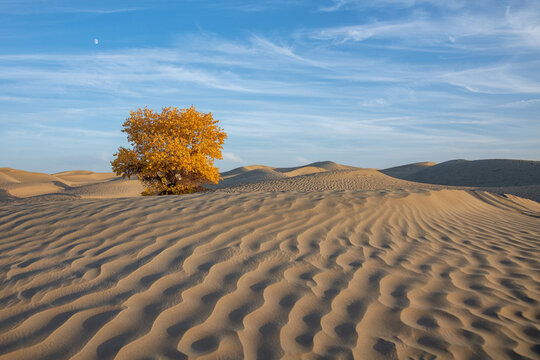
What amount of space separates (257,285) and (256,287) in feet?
0.13

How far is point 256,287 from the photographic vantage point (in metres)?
2.92

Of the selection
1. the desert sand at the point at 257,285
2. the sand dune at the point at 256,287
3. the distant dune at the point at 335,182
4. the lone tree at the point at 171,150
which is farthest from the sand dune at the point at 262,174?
the sand dune at the point at 256,287

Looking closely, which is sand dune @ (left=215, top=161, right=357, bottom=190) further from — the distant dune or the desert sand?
the desert sand

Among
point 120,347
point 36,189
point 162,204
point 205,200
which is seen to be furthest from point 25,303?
point 36,189

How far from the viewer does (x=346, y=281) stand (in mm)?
3143

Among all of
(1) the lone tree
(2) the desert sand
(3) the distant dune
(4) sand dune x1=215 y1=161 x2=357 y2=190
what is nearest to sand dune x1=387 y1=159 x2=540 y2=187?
(3) the distant dune

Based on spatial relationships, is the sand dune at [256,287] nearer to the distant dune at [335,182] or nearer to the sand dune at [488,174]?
the distant dune at [335,182]

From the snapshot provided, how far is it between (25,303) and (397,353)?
2.62m

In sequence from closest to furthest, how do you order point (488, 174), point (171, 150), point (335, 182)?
point (171, 150)
point (335, 182)
point (488, 174)

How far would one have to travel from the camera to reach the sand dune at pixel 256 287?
2203mm

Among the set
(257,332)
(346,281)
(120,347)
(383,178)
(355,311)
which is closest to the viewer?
(120,347)

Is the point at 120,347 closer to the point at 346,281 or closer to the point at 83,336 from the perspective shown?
the point at 83,336

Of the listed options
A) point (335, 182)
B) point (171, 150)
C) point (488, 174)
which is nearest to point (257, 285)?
point (171, 150)

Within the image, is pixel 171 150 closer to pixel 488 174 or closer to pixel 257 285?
pixel 257 285
